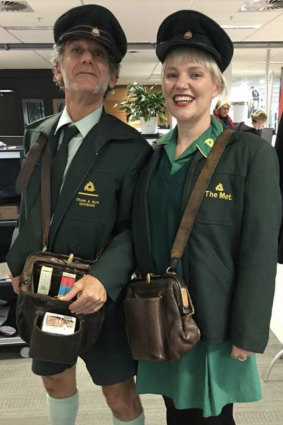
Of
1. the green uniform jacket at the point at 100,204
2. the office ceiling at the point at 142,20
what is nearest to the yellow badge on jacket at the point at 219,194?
the green uniform jacket at the point at 100,204

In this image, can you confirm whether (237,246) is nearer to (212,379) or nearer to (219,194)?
(219,194)

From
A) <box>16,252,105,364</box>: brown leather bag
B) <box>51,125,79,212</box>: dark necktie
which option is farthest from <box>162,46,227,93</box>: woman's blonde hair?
<box>16,252,105,364</box>: brown leather bag

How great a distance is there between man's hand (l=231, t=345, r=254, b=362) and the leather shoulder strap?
29 centimetres

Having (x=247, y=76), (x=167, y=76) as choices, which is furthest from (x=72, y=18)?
(x=247, y=76)

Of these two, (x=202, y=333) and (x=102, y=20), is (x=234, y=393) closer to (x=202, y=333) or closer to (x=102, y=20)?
(x=202, y=333)

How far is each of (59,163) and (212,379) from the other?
813mm

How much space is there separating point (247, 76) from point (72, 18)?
1504 cm

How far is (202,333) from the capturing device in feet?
3.66

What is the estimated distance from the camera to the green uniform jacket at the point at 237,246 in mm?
1023

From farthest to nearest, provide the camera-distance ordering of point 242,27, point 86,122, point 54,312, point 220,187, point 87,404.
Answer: point 242,27, point 87,404, point 86,122, point 54,312, point 220,187

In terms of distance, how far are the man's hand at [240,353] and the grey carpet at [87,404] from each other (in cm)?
101

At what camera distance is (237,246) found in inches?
42.9

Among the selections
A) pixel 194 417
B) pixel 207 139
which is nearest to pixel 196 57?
pixel 207 139

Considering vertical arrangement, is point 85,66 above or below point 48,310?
above
